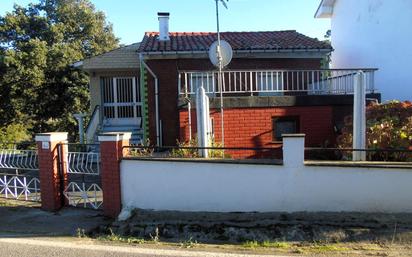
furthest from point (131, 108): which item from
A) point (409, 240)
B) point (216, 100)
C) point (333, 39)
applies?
point (409, 240)

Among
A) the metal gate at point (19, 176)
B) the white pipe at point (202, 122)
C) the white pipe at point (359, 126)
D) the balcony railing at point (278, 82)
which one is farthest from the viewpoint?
the balcony railing at point (278, 82)

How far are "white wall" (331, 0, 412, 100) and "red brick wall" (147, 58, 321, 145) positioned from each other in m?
3.29

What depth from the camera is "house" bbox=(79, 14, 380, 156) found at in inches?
470

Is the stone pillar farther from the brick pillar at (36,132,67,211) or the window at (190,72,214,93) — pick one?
the window at (190,72,214,93)

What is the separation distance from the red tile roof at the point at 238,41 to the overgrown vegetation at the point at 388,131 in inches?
206

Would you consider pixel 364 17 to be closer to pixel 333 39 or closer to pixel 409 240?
pixel 333 39

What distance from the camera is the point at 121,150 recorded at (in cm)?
784

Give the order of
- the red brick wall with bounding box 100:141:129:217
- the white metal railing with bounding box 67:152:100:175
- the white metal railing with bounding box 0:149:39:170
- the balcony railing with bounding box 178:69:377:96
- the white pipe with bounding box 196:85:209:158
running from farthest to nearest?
the balcony railing with bounding box 178:69:377:96 → the white metal railing with bounding box 0:149:39:170 → the white metal railing with bounding box 67:152:100:175 → the white pipe with bounding box 196:85:209:158 → the red brick wall with bounding box 100:141:129:217

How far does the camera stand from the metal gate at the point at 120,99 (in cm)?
1770

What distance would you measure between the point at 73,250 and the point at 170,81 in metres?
8.73

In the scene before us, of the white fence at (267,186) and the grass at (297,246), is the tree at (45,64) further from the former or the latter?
the grass at (297,246)

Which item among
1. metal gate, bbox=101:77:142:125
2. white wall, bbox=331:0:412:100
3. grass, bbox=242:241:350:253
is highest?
white wall, bbox=331:0:412:100

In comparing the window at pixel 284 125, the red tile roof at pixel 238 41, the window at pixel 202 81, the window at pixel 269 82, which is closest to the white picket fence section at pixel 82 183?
the window at pixel 202 81

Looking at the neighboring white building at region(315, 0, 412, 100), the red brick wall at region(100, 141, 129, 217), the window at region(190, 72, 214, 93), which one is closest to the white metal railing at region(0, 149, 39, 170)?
the red brick wall at region(100, 141, 129, 217)
